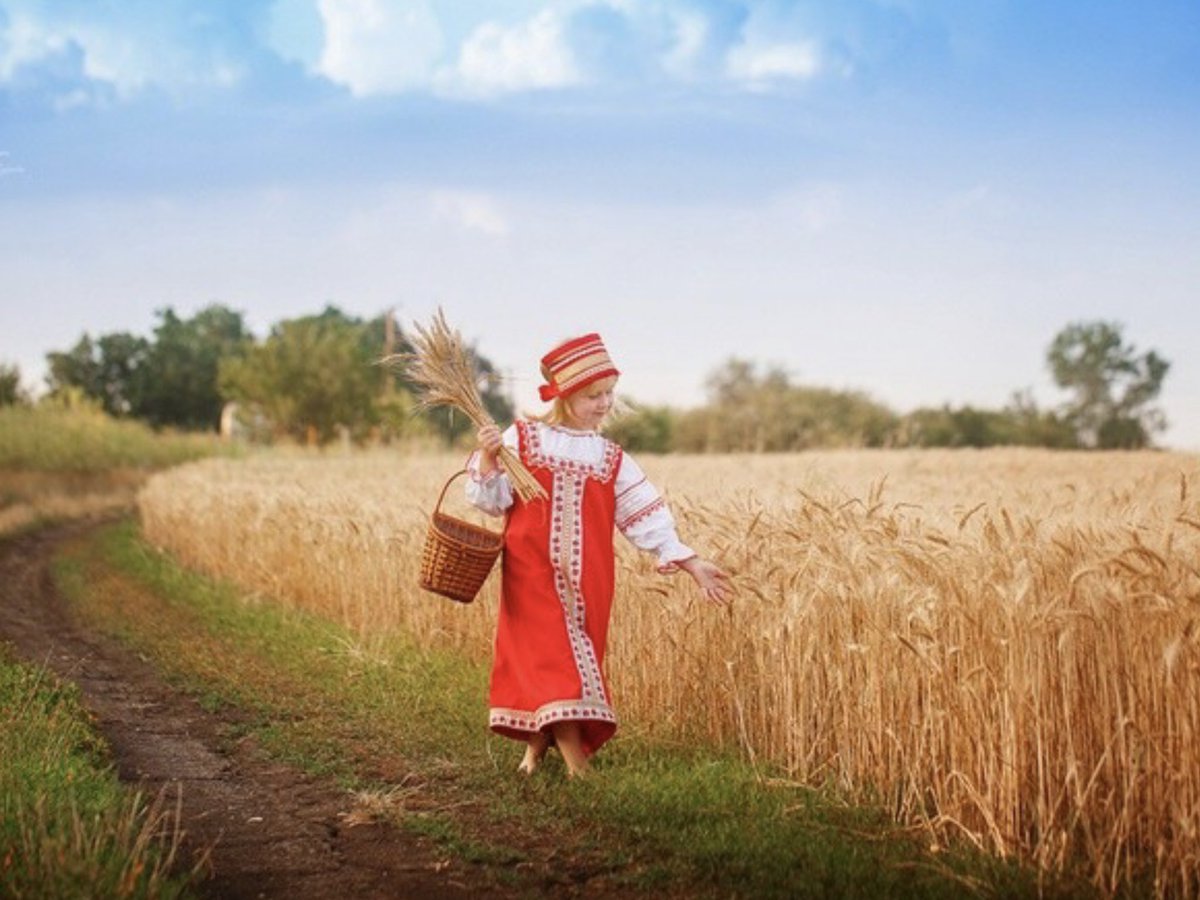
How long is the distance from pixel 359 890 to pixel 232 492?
13.4 metres

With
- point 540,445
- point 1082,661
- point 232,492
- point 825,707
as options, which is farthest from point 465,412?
point 232,492

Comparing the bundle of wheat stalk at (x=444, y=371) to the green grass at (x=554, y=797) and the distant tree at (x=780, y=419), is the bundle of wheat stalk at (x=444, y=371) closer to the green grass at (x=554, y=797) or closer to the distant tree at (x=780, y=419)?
the green grass at (x=554, y=797)

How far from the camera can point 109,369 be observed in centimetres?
6203

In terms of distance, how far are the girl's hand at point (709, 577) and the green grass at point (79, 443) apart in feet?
100

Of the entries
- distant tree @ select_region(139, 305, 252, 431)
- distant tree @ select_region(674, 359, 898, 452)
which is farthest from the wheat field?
distant tree @ select_region(139, 305, 252, 431)

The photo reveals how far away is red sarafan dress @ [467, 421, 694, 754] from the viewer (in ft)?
21.6

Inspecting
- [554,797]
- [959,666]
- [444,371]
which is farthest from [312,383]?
[959,666]

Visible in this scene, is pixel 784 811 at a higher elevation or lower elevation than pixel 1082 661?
lower

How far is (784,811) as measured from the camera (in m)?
6.14

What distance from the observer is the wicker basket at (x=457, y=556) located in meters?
6.66

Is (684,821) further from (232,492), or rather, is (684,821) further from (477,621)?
(232,492)

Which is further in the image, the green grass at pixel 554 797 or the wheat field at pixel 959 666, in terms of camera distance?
the green grass at pixel 554 797

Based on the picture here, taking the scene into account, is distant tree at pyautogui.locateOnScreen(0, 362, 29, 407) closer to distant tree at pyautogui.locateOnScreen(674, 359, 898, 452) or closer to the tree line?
the tree line

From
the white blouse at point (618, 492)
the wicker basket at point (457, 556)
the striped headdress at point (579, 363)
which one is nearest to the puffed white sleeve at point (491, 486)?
the white blouse at point (618, 492)
